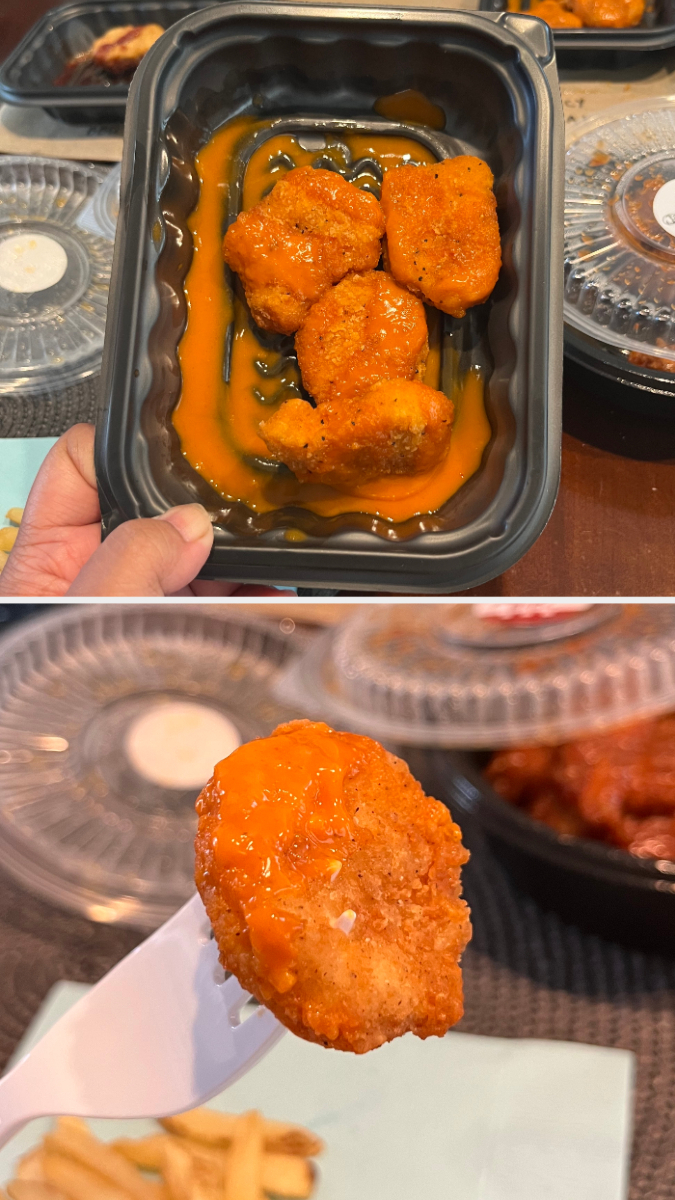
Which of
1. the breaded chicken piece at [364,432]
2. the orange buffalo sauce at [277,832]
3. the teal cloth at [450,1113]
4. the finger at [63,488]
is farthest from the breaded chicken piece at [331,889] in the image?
the finger at [63,488]

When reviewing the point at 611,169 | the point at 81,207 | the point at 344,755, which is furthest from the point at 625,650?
the point at 81,207

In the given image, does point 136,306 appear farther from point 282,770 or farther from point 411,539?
point 282,770

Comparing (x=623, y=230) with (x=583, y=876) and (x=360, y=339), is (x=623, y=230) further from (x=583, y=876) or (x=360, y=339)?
(x=583, y=876)

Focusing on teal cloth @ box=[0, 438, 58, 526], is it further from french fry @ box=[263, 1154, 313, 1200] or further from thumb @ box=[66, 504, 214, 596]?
french fry @ box=[263, 1154, 313, 1200]

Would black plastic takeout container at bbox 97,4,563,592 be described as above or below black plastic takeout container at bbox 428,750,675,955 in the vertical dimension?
above

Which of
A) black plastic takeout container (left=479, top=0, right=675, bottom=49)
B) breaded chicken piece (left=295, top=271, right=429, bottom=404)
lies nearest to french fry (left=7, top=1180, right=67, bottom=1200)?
breaded chicken piece (left=295, top=271, right=429, bottom=404)

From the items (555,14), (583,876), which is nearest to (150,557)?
(583,876)
